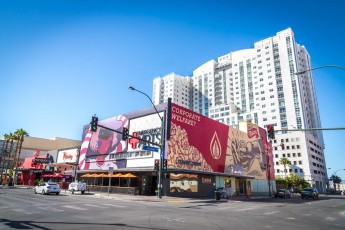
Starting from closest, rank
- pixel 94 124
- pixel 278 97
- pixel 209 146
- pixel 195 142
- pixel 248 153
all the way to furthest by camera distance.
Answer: pixel 94 124 < pixel 195 142 < pixel 209 146 < pixel 248 153 < pixel 278 97

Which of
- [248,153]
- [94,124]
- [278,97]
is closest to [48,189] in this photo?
[94,124]

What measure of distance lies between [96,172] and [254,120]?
Result: 96978 mm

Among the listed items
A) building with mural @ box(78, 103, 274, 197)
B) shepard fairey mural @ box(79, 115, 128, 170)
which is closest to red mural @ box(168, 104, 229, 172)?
building with mural @ box(78, 103, 274, 197)

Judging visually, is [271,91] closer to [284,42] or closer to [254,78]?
[254,78]

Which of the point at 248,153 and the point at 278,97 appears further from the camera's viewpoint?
the point at 278,97

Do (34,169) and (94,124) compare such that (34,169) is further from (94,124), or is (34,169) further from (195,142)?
(94,124)

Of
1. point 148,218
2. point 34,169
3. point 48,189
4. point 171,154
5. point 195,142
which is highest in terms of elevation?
point 195,142

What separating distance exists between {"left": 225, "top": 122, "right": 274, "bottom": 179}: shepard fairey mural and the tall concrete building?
48.7 m

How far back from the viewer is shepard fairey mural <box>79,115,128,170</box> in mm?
40969

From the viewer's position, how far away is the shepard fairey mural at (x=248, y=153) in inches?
1795

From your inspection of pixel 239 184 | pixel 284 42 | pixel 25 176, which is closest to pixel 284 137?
pixel 284 42

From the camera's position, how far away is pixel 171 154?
33.3 m

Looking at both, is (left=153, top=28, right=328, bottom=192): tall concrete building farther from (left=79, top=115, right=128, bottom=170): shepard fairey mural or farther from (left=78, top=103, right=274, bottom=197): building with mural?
(left=79, top=115, right=128, bottom=170): shepard fairey mural

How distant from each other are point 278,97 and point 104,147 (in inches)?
3948
